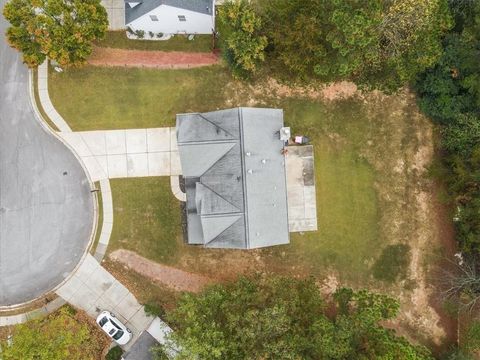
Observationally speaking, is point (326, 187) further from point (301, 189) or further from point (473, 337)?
point (473, 337)

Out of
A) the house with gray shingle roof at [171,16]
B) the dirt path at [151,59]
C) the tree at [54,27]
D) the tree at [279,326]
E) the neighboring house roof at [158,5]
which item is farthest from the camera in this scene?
the dirt path at [151,59]

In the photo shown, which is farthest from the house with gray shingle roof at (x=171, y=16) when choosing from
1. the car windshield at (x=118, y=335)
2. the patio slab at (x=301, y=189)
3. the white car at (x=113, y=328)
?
the car windshield at (x=118, y=335)

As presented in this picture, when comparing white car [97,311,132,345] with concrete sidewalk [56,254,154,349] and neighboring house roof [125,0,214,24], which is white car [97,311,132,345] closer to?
concrete sidewalk [56,254,154,349]

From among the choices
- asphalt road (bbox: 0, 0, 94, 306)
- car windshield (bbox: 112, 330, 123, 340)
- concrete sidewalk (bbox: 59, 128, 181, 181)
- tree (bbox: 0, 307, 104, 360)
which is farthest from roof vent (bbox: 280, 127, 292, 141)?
tree (bbox: 0, 307, 104, 360)

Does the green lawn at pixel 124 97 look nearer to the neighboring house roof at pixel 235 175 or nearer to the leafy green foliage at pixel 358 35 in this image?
the neighboring house roof at pixel 235 175

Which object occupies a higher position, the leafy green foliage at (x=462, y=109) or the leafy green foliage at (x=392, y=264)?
the leafy green foliage at (x=462, y=109)

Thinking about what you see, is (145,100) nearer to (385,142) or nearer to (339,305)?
(385,142)
